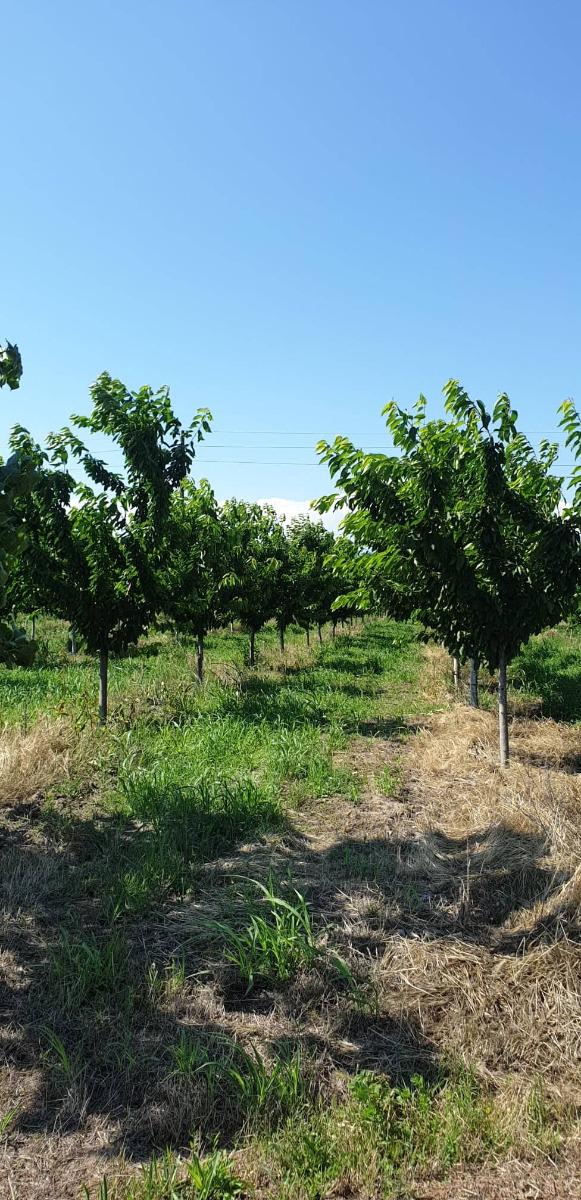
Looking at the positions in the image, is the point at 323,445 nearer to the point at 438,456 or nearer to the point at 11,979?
the point at 438,456

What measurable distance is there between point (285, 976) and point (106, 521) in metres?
7.44

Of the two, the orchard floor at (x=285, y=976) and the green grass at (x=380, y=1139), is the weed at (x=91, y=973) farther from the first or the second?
the green grass at (x=380, y=1139)

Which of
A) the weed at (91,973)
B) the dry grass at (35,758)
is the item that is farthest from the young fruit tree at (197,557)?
the weed at (91,973)

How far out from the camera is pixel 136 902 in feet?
15.1

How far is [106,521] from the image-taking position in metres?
9.94

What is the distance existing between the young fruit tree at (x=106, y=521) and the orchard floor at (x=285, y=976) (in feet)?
7.67

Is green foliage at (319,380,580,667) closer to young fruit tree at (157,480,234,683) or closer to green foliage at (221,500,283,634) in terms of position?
young fruit tree at (157,480,234,683)

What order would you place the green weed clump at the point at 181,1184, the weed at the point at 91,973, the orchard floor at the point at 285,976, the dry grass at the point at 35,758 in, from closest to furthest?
1. the green weed clump at the point at 181,1184
2. the orchard floor at the point at 285,976
3. the weed at the point at 91,973
4. the dry grass at the point at 35,758

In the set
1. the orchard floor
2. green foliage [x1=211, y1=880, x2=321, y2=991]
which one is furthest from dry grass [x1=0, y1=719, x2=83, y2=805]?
green foliage [x1=211, y1=880, x2=321, y2=991]

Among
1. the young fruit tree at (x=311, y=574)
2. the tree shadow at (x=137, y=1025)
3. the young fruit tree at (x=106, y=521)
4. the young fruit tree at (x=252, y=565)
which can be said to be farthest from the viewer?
the young fruit tree at (x=311, y=574)

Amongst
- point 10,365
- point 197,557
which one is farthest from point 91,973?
point 197,557

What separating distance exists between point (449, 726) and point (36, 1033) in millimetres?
7839

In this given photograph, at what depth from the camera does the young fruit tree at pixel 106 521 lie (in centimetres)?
938

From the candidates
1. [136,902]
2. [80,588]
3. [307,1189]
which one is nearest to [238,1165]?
[307,1189]
